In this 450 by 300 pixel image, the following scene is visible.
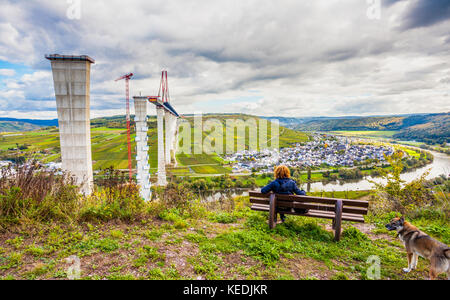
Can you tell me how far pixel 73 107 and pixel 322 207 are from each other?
15.1 metres

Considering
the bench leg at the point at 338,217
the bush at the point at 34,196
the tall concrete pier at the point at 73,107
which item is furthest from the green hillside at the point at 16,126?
the bench leg at the point at 338,217

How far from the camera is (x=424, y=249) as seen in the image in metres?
3.13

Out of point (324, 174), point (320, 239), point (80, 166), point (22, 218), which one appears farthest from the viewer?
point (324, 174)

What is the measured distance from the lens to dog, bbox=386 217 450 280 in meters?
2.85

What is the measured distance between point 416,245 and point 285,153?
2563 inches

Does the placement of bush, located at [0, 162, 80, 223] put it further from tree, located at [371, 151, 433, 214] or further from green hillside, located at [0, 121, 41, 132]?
green hillside, located at [0, 121, 41, 132]

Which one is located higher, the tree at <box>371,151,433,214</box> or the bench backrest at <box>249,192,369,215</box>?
the bench backrest at <box>249,192,369,215</box>

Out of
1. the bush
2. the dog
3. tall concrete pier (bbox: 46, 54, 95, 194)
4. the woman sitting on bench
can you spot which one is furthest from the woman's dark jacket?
tall concrete pier (bbox: 46, 54, 95, 194)

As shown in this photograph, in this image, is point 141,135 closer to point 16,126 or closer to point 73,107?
point 73,107

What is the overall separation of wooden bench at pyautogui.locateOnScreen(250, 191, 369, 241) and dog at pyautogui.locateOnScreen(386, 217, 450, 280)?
71cm
